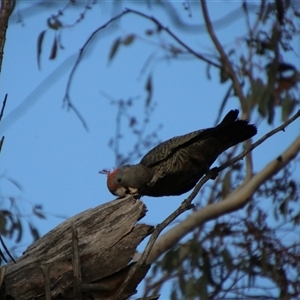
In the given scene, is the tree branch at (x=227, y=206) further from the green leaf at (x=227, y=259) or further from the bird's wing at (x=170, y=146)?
the bird's wing at (x=170, y=146)

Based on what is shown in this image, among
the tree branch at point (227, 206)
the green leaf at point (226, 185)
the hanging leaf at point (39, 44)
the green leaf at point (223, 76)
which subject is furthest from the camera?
the green leaf at point (223, 76)

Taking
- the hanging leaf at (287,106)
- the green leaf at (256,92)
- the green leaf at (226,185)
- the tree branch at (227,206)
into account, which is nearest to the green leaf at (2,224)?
the tree branch at (227,206)

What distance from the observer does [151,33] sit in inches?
305

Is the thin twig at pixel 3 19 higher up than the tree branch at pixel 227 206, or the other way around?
the tree branch at pixel 227 206

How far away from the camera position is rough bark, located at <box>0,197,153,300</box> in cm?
329

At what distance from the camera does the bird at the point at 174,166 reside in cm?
446

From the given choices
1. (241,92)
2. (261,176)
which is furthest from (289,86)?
(261,176)

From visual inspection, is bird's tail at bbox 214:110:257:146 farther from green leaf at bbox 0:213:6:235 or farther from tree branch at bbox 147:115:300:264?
green leaf at bbox 0:213:6:235

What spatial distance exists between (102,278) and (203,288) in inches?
121

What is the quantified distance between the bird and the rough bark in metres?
0.93

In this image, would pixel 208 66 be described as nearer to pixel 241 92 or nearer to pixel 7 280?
pixel 241 92

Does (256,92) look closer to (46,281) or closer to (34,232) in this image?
(34,232)

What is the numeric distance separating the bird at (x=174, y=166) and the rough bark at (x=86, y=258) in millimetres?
933

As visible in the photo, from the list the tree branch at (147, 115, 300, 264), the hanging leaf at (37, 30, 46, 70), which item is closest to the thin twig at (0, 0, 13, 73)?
the hanging leaf at (37, 30, 46, 70)
